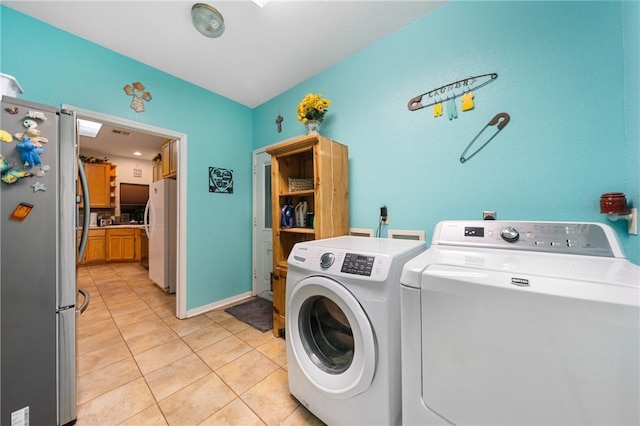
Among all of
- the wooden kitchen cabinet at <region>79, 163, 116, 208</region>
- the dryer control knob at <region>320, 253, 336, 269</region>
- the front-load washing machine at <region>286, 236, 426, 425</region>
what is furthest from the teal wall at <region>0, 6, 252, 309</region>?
the wooden kitchen cabinet at <region>79, 163, 116, 208</region>

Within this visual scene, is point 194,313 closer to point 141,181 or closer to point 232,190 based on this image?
point 232,190

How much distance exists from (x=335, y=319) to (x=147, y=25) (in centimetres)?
258

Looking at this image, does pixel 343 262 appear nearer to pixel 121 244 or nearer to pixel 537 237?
pixel 537 237

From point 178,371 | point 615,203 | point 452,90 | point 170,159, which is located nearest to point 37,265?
point 178,371

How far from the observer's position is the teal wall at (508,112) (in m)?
1.14

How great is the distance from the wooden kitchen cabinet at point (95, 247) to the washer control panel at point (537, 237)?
21.4ft

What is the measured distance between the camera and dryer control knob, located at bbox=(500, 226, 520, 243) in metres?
1.12

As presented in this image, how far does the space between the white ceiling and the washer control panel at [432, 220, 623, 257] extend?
163 centimetres

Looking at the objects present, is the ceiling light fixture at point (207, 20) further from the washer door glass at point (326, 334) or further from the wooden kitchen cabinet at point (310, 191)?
the washer door glass at point (326, 334)

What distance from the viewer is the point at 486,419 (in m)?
0.69

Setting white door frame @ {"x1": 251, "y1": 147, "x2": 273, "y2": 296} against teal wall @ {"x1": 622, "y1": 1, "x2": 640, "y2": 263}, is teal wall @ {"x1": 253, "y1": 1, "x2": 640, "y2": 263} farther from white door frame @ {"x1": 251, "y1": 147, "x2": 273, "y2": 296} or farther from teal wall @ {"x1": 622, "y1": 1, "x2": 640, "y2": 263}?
white door frame @ {"x1": 251, "y1": 147, "x2": 273, "y2": 296}

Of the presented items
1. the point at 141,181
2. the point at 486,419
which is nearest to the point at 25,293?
the point at 486,419

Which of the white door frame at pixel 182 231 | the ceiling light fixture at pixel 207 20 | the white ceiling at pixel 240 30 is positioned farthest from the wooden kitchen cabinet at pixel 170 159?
the ceiling light fixture at pixel 207 20

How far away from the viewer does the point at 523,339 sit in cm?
62
